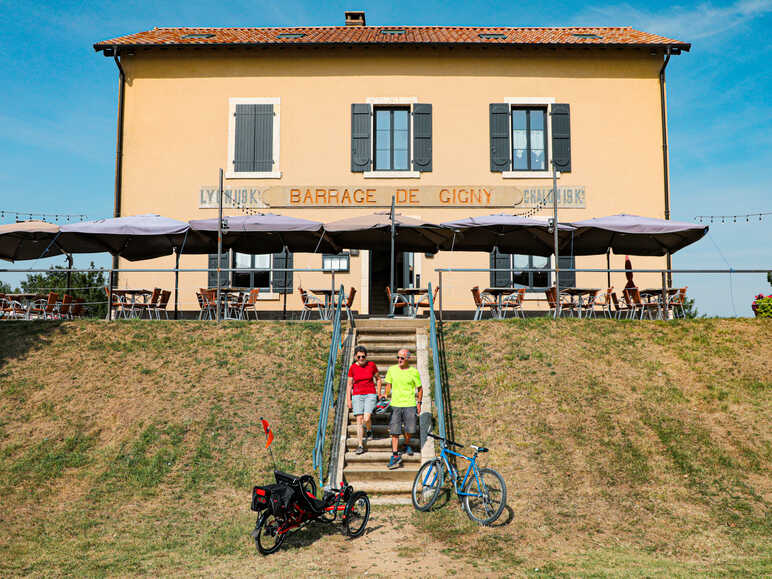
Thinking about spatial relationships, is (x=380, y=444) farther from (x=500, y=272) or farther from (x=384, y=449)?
(x=500, y=272)

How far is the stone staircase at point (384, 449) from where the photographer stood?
9.24 metres

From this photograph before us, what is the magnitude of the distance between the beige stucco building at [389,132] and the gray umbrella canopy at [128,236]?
2378mm

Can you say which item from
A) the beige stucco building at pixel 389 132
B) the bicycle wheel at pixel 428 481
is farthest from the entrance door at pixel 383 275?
the bicycle wheel at pixel 428 481

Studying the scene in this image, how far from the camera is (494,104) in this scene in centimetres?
1872

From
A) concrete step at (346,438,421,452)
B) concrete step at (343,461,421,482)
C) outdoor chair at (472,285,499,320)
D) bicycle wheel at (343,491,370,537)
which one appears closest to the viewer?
bicycle wheel at (343,491,370,537)

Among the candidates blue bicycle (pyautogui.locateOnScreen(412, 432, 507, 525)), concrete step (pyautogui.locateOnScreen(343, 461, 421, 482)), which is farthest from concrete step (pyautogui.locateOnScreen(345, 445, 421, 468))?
blue bicycle (pyautogui.locateOnScreen(412, 432, 507, 525))

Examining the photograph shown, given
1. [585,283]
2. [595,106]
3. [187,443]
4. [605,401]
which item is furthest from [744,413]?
[595,106]

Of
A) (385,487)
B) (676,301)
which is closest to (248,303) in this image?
(385,487)

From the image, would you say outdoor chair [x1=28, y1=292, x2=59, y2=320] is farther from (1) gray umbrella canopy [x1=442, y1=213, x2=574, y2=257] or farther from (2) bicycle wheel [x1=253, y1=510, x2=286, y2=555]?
(2) bicycle wheel [x1=253, y1=510, x2=286, y2=555]

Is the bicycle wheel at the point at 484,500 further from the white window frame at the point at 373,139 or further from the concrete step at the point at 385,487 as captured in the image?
the white window frame at the point at 373,139

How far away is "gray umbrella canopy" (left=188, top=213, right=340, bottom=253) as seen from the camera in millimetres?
14641

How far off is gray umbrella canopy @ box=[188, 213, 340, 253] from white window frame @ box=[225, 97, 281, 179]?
116 inches

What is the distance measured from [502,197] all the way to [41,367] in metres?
11.5

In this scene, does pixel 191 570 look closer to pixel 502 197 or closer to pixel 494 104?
pixel 502 197
